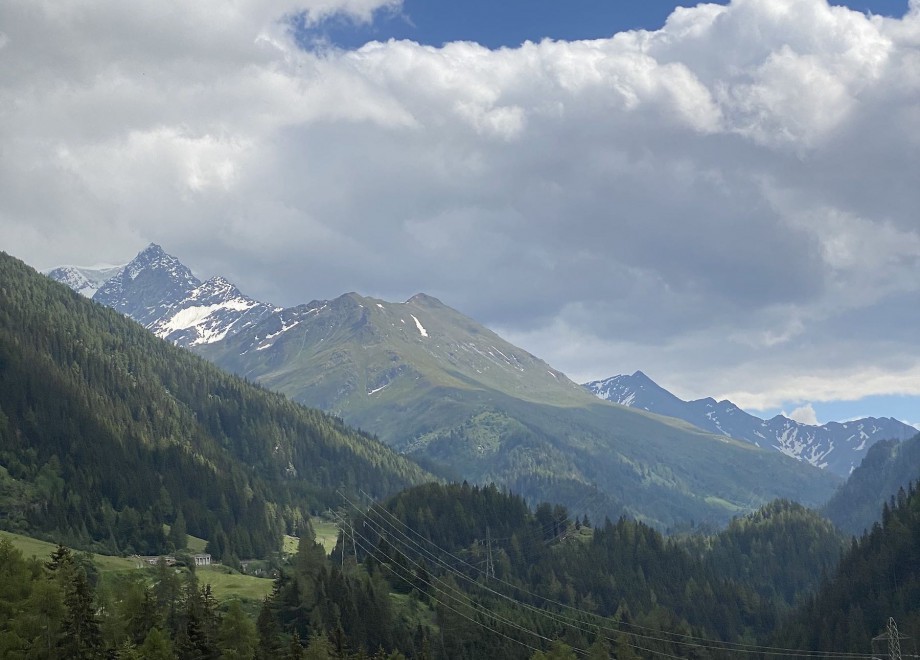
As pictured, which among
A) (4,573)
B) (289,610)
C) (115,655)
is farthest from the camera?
(289,610)

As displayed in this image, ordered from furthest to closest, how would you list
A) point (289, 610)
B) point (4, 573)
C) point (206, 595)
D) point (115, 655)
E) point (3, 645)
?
point (289, 610)
point (206, 595)
point (4, 573)
point (115, 655)
point (3, 645)

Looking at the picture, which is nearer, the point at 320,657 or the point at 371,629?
the point at 320,657

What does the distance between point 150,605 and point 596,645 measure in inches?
3535

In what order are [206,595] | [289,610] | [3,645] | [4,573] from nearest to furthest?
[3,645], [4,573], [206,595], [289,610]

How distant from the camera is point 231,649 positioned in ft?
423

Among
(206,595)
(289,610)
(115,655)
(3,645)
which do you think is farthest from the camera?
(289,610)

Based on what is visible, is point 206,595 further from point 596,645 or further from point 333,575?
point 596,645

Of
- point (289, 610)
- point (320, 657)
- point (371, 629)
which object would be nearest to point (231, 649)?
point (320, 657)

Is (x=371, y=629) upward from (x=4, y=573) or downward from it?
downward

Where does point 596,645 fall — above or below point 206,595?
below

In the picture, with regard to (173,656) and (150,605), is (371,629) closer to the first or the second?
(150,605)

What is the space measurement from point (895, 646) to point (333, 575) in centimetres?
9622

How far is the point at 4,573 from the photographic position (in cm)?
13100

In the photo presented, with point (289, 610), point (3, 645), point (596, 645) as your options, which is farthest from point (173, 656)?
point (596, 645)
